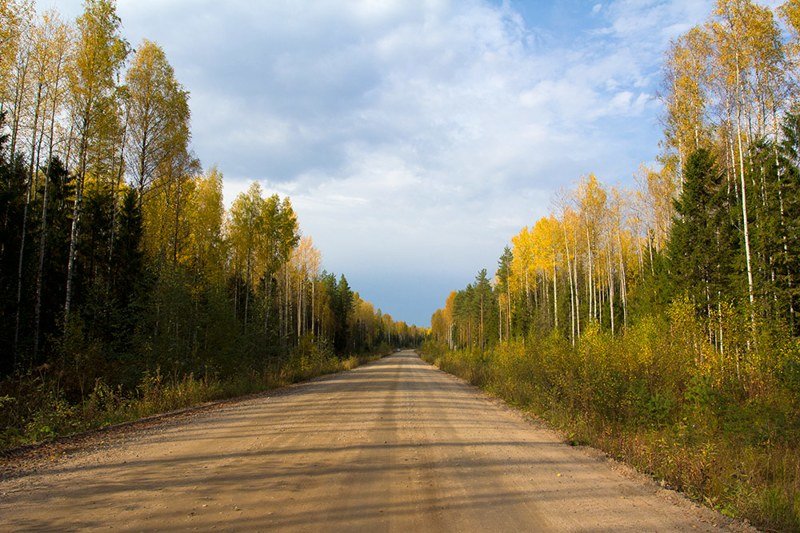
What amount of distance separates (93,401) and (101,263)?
14.7m

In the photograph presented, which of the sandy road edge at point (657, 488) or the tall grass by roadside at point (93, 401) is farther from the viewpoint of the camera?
the tall grass by roadside at point (93, 401)

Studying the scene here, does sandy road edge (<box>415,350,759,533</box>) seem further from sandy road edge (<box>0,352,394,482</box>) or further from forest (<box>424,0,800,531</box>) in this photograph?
sandy road edge (<box>0,352,394,482</box>)

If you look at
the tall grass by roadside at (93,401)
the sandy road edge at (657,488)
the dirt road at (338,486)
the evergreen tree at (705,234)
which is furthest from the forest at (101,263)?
the evergreen tree at (705,234)

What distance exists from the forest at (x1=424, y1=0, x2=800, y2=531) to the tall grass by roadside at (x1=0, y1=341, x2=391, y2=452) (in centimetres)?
942

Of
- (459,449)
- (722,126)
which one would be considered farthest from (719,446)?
(722,126)

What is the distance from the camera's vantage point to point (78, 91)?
14609 mm

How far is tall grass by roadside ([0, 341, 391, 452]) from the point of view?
7617 mm

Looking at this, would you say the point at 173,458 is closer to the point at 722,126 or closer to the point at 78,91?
the point at 78,91

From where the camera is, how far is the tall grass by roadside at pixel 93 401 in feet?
25.0

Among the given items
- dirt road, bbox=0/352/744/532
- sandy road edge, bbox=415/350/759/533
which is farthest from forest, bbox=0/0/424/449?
sandy road edge, bbox=415/350/759/533

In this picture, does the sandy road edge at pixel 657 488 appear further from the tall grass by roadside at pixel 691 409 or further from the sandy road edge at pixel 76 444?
the sandy road edge at pixel 76 444

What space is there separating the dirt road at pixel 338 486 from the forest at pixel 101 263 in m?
2.93

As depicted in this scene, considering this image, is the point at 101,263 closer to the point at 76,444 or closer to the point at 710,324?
the point at 76,444

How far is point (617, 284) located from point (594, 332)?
134ft
